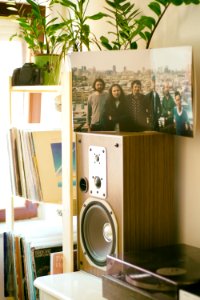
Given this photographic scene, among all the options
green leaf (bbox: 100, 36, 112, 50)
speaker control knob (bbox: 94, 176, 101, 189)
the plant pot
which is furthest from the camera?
the plant pot

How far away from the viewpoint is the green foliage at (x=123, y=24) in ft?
6.89

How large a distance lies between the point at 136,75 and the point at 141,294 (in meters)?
0.75

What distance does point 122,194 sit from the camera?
1.90m

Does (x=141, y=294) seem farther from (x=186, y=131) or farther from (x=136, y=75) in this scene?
(x=136, y=75)

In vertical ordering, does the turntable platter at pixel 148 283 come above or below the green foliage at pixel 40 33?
below

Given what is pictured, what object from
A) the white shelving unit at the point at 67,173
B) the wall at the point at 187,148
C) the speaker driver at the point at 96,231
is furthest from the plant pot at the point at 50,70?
the speaker driver at the point at 96,231

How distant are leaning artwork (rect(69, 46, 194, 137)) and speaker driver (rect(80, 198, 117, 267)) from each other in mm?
280

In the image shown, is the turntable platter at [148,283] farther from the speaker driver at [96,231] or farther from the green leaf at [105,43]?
the green leaf at [105,43]

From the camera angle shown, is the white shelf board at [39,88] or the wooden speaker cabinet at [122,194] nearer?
the wooden speaker cabinet at [122,194]

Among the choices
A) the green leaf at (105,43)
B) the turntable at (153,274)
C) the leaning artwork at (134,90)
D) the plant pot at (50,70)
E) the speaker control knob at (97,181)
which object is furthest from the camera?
the plant pot at (50,70)

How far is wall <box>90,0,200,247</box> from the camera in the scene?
195 centimetres

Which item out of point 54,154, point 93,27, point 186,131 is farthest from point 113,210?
point 93,27

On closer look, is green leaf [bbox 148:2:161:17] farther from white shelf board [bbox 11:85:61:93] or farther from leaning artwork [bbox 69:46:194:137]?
white shelf board [bbox 11:85:61:93]

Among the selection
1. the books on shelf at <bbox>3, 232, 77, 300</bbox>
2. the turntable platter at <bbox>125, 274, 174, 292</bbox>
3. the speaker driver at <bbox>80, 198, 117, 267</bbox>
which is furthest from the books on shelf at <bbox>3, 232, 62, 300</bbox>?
the turntable platter at <bbox>125, 274, 174, 292</bbox>
